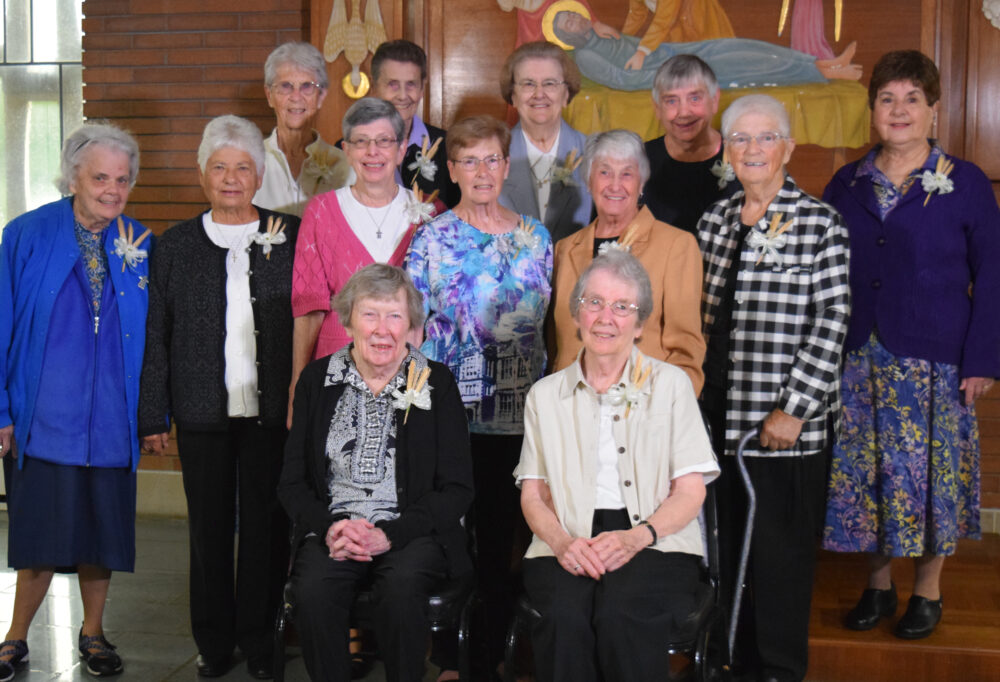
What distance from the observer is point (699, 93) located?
3.45 metres

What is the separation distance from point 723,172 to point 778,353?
751mm

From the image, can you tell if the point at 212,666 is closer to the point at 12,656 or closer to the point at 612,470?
the point at 12,656

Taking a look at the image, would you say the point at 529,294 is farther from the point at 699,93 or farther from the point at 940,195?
the point at 940,195

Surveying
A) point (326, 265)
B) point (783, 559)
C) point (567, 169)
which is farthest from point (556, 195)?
point (783, 559)

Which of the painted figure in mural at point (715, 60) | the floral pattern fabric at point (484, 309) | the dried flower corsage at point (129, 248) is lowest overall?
the floral pattern fabric at point (484, 309)

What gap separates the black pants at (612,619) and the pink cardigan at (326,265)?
1099mm

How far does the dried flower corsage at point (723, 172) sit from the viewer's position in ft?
11.2

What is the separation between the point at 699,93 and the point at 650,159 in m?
0.29

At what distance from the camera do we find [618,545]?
99.7 inches

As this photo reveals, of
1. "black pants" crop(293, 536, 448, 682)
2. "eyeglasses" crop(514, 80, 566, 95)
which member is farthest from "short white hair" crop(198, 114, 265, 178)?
"black pants" crop(293, 536, 448, 682)

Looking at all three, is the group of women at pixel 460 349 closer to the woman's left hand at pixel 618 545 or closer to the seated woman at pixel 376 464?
the seated woman at pixel 376 464

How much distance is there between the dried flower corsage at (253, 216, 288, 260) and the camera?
3.26 m

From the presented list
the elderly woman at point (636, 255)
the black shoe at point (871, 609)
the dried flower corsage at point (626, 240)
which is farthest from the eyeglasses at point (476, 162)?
the black shoe at point (871, 609)

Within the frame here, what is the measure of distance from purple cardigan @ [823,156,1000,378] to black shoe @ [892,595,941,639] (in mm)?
769
